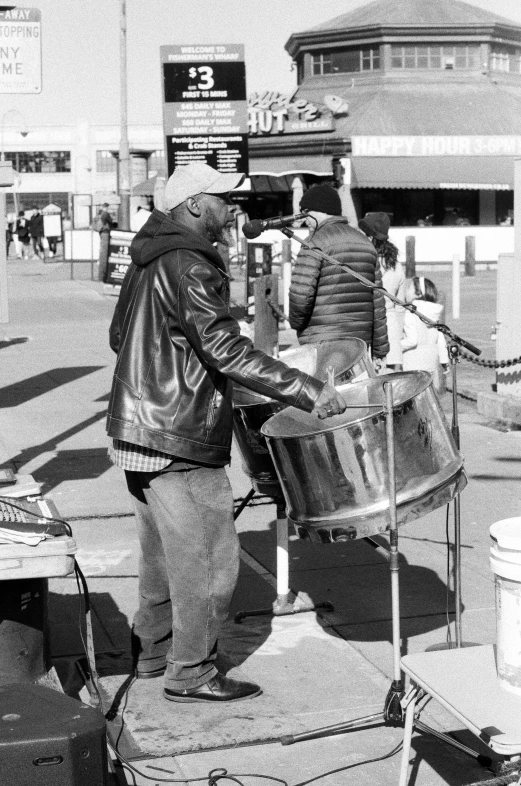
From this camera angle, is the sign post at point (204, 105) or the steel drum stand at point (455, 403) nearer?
the steel drum stand at point (455, 403)

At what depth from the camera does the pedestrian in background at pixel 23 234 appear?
139 feet

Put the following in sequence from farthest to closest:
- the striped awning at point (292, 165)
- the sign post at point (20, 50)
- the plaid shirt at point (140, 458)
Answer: the striped awning at point (292, 165), the sign post at point (20, 50), the plaid shirt at point (140, 458)

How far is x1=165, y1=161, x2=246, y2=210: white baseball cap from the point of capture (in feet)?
14.5

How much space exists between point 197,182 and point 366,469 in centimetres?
124

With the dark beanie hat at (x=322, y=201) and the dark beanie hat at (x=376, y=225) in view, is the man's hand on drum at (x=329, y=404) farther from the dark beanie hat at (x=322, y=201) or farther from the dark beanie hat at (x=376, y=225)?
the dark beanie hat at (x=376, y=225)

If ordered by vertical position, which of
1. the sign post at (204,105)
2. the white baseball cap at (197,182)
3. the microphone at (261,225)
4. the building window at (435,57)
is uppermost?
the building window at (435,57)

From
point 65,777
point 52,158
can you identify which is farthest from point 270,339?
point 52,158

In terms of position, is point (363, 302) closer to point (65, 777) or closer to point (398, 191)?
point (65, 777)

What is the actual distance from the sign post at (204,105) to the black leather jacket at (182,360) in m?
13.1

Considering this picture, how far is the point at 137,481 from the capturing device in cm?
455

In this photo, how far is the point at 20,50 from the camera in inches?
320

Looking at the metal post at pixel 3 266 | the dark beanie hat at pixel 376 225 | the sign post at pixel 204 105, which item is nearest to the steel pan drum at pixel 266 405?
the metal post at pixel 3 266

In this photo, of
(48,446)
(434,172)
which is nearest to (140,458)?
(48,446)

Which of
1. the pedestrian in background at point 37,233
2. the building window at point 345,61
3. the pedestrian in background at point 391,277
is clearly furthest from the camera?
the building window at point 345,61
